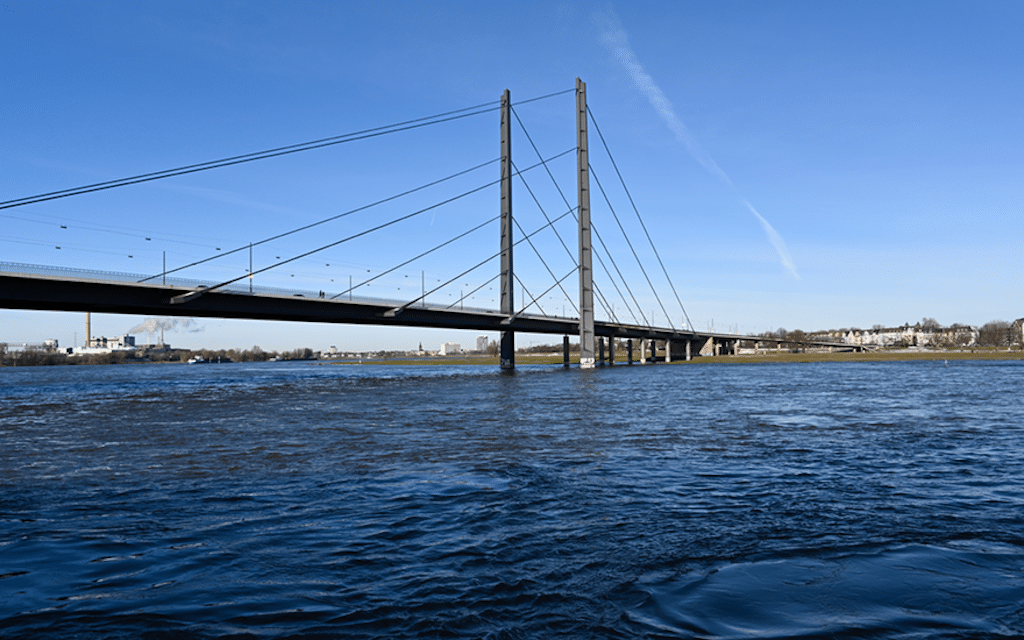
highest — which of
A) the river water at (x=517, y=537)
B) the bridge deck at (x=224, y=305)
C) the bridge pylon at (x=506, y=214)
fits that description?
the bridge pylon at (x=506, y=214)

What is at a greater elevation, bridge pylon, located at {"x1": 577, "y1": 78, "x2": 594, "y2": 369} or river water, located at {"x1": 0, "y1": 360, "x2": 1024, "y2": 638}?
bridge pylon, located at {"x1": 577, "y1": 78, "x2": 594, "y2": 369}

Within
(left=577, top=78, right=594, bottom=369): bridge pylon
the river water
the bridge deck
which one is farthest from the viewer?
(left=577, top=78, right=594, bottom=369): bridge pylon

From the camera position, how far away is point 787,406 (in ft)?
98.4

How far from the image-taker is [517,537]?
8.24 metres

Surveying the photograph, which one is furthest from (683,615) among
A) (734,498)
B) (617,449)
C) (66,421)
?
(66,421)

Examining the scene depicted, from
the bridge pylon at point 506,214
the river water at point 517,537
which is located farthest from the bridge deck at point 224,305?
the river water at point 517,537

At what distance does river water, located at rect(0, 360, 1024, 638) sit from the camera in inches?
224

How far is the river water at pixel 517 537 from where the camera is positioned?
5.68 metres

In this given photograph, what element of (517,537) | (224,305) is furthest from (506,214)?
(517,537)

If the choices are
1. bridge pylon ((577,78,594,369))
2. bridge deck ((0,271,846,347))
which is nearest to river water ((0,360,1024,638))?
bridge deck ((0,271,846,347))

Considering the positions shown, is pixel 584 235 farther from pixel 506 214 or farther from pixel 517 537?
pixel 517 537

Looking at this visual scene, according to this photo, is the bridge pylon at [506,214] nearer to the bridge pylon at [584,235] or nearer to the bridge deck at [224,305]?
the bridge deck at [224,305]

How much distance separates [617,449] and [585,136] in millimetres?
71864

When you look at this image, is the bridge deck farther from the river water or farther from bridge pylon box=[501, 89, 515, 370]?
the river water
